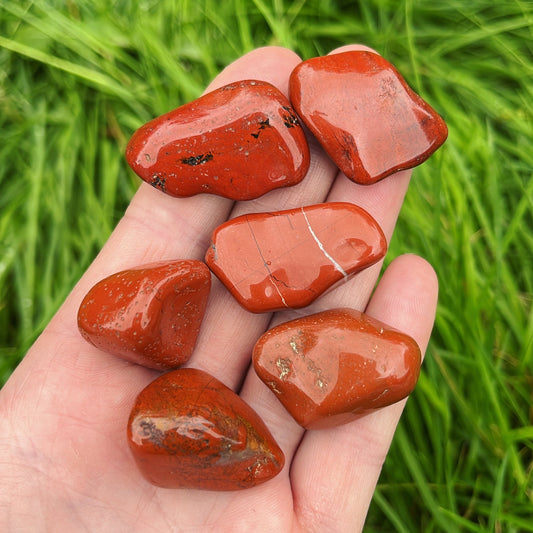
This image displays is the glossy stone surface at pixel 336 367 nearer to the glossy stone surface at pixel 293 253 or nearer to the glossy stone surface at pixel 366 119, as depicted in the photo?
the glossy stone surface at pixel 293 253

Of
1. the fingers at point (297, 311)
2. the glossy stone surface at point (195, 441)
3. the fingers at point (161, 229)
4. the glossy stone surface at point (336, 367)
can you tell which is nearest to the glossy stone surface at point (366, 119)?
the fingers at point (297, 311)

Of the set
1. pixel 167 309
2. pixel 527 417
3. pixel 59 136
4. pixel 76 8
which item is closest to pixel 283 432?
pixel 167 309

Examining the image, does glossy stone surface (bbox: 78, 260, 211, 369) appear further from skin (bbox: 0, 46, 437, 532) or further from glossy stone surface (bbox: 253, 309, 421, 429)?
glossy stone surface (bbox: 253, 309, 421, 429)

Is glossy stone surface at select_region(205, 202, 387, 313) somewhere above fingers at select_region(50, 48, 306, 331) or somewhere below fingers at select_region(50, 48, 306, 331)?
below

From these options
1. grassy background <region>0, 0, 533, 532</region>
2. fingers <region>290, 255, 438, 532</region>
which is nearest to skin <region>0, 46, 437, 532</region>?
fingers <region>290, 255, 438, 532</region>

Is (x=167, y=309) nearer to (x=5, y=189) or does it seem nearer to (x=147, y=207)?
(x=147, y=207)
